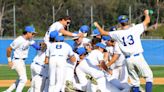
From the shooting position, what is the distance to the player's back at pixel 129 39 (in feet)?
36.5

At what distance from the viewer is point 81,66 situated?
11.3 m

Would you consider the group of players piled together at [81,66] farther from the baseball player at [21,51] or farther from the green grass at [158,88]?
the green grass at [158,88]

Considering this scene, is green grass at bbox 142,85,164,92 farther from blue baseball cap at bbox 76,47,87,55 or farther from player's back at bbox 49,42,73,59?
player's back at bbox 49,42,73,59

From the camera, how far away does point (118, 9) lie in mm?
58156

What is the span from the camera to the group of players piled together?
11047 mm

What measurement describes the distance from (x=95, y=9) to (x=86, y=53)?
4580 centimetres

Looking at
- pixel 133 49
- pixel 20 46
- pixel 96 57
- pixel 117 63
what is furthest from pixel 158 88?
pixel 96 57

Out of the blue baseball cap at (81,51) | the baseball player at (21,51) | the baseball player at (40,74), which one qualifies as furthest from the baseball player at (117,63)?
the baseball player at (21,51)

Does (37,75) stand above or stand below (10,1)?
below

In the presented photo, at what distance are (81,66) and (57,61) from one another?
21.9 inches

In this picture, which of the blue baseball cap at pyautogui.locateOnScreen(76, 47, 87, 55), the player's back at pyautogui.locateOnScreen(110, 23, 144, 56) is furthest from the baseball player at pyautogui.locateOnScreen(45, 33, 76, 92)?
the player's back at pyautogui.locateOnScreen(110, 23, 144, 56)

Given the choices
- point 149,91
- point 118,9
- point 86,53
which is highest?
point 118,9

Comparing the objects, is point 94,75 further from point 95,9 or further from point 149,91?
point 95,9

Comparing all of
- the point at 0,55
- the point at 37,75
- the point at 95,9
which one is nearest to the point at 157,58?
the point at 0,55
